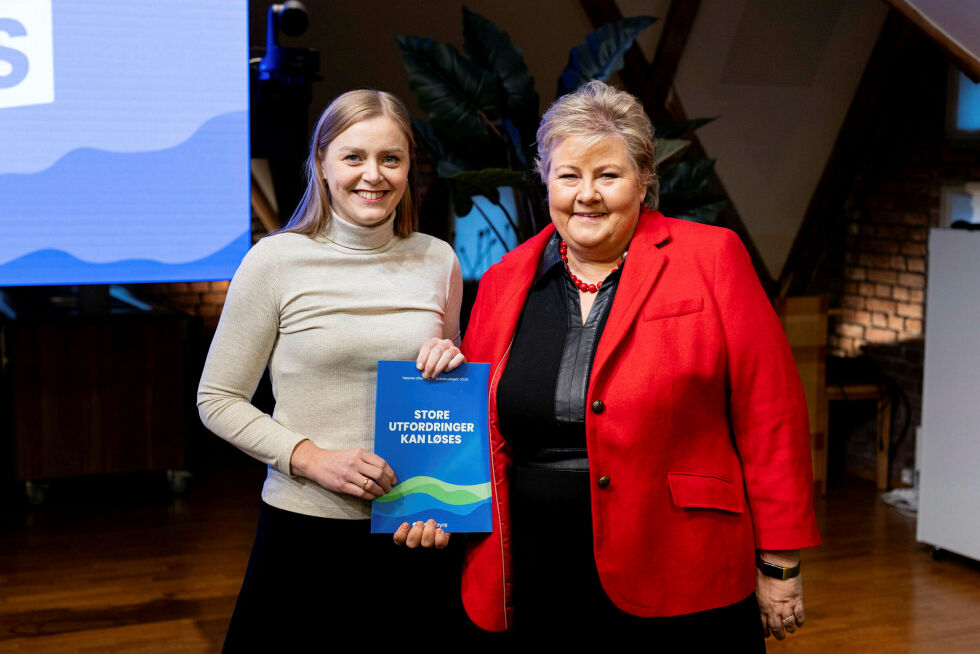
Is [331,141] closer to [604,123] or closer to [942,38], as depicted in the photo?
[604,123]

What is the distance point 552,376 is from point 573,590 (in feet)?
1.20

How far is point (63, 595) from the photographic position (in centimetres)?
388

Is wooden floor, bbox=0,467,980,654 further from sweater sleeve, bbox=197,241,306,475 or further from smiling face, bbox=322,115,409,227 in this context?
smiling face, bbox=322,115,409,227

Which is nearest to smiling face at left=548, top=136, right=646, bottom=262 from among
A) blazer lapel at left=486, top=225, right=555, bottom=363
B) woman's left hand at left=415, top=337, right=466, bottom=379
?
blazer lapel at left=486, top=225, right=555, bottom=363

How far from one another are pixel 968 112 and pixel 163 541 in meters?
4.18

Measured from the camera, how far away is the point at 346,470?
177 cm

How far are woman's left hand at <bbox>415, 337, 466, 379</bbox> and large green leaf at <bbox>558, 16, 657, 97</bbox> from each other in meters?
2.60

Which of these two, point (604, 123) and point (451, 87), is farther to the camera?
point (451, 87)

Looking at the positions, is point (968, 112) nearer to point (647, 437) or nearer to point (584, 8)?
point (584, 8)

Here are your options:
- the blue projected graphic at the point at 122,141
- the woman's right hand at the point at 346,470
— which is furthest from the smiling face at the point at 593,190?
the blue projected graphic at the point at 122,141

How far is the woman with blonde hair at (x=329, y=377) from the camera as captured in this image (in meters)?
1.81

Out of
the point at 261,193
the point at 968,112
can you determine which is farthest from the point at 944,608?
the point at 261,193

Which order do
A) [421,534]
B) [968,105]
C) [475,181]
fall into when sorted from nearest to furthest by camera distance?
[421,534], [475,181], [968,105]

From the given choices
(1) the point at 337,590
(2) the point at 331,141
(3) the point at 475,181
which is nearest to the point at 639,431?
(1) the point at 337,590
